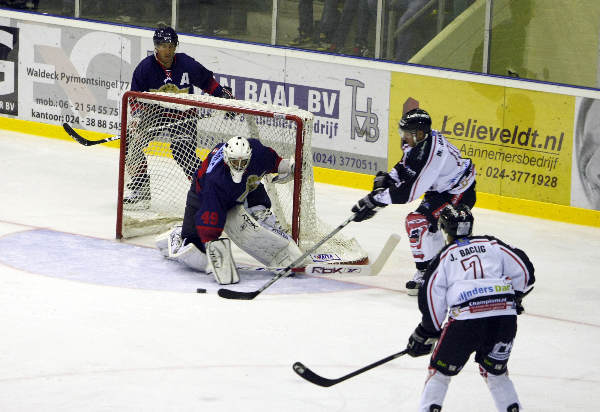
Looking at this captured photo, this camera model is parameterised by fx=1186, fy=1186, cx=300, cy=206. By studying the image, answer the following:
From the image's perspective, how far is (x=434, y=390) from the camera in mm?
4152

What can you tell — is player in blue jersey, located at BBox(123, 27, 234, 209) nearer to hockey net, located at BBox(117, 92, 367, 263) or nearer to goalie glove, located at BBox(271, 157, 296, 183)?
hockey net, located at BBox(117, 92, 367, 263)

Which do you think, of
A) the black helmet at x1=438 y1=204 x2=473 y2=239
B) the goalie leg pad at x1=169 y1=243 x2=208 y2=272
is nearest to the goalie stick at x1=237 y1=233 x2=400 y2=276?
the goalie leg pad at x1=169 y1=243 x2=208 y2=272

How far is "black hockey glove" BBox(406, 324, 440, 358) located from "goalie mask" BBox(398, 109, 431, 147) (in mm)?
1987

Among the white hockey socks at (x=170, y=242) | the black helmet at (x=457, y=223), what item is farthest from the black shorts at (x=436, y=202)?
the black helmet at (x=457, y=223)

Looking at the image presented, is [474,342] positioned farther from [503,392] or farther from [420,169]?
[420,169]

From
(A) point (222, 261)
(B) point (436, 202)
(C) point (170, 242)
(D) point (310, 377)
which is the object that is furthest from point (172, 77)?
(D) point (310, 377)

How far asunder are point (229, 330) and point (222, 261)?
76cm

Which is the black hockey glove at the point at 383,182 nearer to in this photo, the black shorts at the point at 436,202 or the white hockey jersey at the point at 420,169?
the white hockey jersey at the point at 420,169

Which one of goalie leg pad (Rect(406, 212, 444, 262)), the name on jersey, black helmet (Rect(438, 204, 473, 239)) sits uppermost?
black helmet (Rect(438, 204, 473, 239))

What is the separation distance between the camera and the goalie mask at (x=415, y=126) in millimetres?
6023

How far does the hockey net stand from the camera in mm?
6934

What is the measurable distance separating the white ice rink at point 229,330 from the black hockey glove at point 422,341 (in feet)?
2.15

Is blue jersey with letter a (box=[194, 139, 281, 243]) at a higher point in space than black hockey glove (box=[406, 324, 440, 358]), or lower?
higher

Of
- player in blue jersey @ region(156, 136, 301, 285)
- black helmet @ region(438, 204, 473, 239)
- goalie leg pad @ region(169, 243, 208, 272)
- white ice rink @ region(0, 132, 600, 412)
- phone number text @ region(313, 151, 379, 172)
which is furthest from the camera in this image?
phone number text @ region(313, 151, 379, 172)
